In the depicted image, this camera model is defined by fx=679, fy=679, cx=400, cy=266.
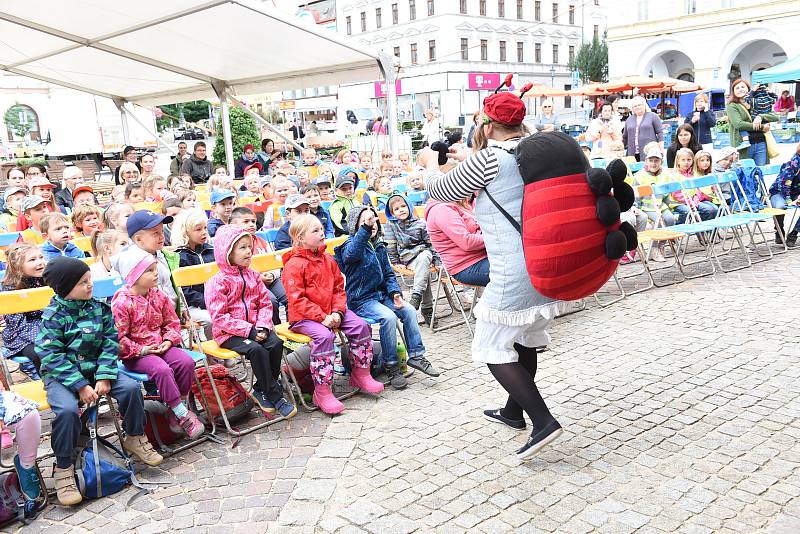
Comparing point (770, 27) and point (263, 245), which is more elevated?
point (770, 27)

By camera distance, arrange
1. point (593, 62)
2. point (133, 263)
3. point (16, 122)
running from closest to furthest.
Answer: point (133, 263) → point (16, 122) → point (593, 62)

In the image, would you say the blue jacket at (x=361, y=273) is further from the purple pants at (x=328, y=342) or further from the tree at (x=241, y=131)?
the tree at (x=241, y=131)

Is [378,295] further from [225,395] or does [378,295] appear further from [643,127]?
[643,127]

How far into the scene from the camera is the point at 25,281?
458 centimetres

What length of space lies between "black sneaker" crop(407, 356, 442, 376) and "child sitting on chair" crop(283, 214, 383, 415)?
15.0 inches

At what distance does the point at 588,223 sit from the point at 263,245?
3.80 metres

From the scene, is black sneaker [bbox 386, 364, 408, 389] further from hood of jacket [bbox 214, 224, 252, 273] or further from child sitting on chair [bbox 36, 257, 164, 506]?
child sitting on chair [bbox 36, 257, 164, 506]

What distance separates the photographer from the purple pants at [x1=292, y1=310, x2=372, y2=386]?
4660 millimetres

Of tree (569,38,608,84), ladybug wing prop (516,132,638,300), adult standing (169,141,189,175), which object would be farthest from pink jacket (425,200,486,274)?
tree (569,38,608,84)

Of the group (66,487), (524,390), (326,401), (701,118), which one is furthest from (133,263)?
Answer: (701,118)

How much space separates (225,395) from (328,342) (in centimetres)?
78

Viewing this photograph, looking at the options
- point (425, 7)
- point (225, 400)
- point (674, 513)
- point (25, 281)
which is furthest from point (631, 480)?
point (425, 7)

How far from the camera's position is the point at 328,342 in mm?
4660

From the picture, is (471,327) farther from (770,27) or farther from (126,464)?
(770,27)
